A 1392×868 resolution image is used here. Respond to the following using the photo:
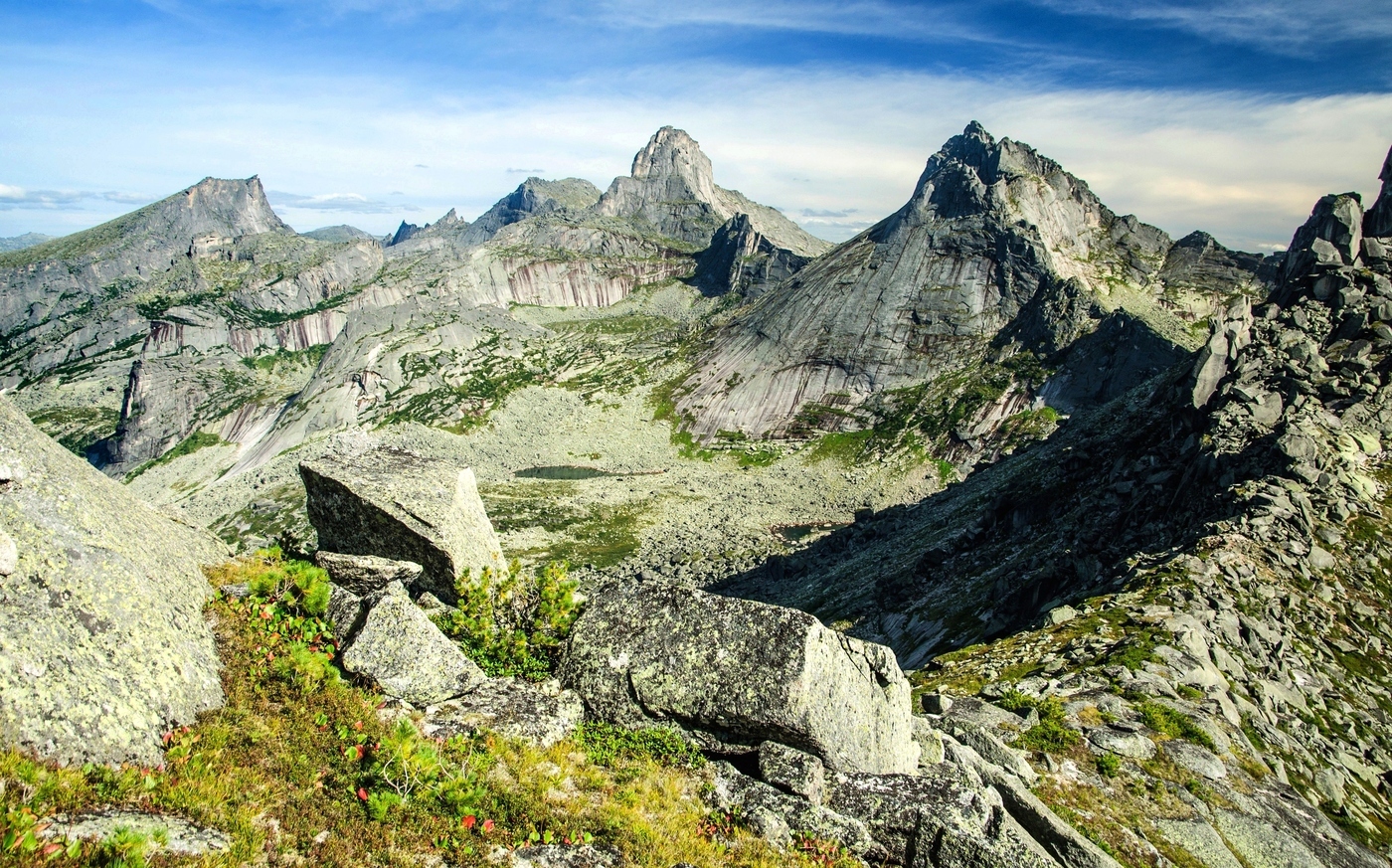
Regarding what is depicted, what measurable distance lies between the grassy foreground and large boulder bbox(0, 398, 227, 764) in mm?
385

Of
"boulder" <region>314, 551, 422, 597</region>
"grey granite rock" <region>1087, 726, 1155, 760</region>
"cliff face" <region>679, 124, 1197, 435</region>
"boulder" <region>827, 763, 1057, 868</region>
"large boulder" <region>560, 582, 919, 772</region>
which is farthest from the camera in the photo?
"cliff face" <region>679, 124, 1197, 435</region>

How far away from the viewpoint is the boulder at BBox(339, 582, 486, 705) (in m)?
11.8

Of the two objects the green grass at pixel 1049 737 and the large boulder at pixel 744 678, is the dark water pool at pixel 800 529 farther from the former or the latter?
the large boulder at pixel 744 678

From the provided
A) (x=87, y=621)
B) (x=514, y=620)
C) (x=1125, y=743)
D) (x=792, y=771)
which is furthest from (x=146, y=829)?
(x=1125, y=743)

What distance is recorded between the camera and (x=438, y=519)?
14656mm

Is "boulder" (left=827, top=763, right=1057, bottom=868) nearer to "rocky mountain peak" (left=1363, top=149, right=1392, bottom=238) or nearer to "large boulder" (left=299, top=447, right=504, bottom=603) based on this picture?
"large boulder" (left=299, top=447, right=504, bottom=603)

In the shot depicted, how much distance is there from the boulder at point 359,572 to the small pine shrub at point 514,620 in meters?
1.33

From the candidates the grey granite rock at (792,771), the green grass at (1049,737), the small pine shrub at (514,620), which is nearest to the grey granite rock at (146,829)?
the small pine shrub at (514,620)

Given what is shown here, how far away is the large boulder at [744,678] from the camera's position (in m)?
12.0

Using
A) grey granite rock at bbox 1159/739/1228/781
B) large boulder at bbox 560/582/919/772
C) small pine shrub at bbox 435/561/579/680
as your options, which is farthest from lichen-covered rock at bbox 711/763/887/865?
grey granite rock at bbox 1159/739/1228/781

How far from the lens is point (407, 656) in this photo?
479 inches

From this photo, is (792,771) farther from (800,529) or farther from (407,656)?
(800,529)

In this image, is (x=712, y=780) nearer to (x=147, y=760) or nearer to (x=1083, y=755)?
(x=147, y=760)

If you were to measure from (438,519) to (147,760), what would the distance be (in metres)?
6.66
